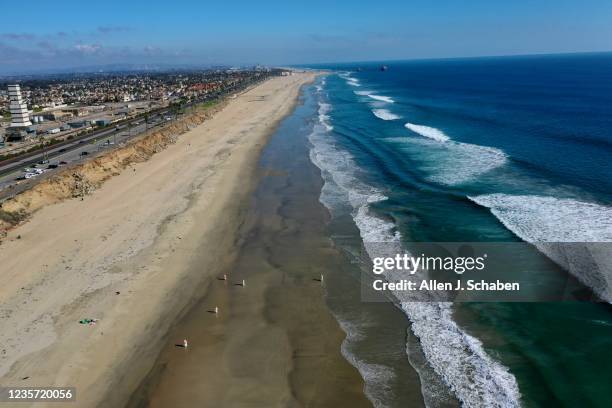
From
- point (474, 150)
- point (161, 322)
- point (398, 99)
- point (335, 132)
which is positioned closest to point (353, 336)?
point (161, 322)

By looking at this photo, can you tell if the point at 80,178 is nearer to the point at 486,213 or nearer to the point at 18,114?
the point at 486,213

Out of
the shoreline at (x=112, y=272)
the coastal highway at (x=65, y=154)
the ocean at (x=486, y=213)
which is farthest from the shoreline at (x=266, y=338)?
Answer: the coastal highway at (x=65, y=154)

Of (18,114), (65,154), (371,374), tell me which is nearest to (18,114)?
(18,114)

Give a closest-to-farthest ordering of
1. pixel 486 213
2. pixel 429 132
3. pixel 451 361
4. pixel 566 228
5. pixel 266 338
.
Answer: pixel 451 361, pixel 266 338, pixel 566 228, pixel 486 213, pixel 429 132

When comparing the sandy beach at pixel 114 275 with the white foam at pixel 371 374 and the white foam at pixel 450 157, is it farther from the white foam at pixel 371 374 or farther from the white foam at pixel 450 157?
the white foam at pixel 450 157

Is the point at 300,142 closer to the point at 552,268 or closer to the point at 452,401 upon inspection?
the point at 552,268

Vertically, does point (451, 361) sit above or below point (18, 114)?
below
